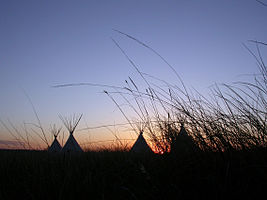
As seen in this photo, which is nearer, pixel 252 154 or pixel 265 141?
pixel 252 154

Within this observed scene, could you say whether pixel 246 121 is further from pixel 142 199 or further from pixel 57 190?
pixel 57 190

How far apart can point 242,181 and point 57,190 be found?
2.57ft

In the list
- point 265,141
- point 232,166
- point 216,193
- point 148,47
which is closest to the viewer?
point 216,193

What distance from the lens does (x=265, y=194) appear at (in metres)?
0.80

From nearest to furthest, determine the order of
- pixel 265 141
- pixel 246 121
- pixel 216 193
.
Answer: pixel 216 193 → pixel 265 141 → pixel 246 121

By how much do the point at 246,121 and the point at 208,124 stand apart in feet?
0.77

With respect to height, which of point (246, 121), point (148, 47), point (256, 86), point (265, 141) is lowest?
point (265, 141)

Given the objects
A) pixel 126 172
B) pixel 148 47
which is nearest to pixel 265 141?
pixel 126 172

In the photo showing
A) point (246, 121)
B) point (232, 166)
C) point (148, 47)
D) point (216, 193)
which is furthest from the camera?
point (148, 47)

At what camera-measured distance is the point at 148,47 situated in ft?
5.15

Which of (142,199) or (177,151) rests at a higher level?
(177,151)

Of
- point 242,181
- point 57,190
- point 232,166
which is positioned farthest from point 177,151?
point 57,190

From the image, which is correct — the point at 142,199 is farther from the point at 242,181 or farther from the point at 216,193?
the point at 242,181

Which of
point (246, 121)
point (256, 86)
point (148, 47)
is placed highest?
point (148, 47)
